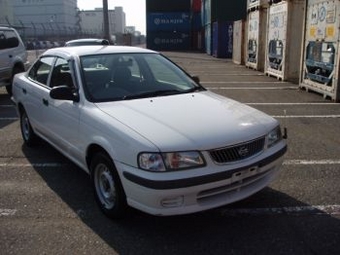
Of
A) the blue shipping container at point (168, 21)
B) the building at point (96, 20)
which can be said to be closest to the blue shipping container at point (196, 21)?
the blue shipping container at point (168, 21)

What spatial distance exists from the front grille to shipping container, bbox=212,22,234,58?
1043 inches

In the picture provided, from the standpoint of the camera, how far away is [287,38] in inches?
554

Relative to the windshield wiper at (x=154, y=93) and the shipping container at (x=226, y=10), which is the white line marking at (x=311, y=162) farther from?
the shipping container at (x=226, y=10)

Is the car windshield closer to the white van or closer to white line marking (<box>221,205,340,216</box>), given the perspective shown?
white line marking (<box>221,205,340,216</box>)

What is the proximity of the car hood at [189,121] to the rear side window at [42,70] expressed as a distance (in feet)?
5.52

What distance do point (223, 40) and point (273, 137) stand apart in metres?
26.9

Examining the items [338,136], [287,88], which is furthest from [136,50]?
[287,88]

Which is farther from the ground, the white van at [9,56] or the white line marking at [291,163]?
the white van at [9,56]

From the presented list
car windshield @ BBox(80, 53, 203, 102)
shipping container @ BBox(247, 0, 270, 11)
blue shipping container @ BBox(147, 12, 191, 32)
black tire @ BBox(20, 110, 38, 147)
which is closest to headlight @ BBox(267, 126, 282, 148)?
car windshield @ BBox(80, 53, 203, 102)

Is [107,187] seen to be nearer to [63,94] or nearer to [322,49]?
[63,94]

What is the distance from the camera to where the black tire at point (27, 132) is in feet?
20.7

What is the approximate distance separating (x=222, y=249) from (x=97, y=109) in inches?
69.4

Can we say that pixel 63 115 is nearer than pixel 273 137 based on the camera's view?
No

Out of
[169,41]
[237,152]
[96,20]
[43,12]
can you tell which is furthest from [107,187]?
[96,20]
